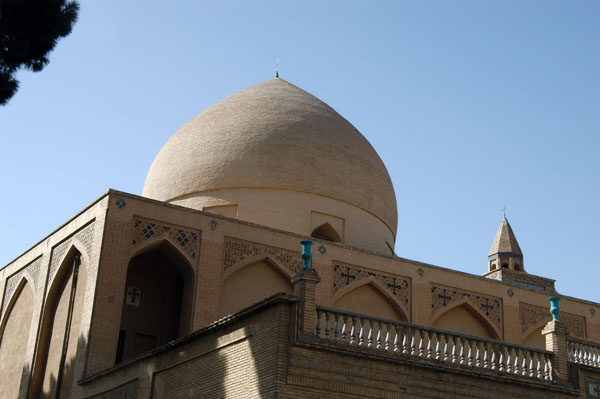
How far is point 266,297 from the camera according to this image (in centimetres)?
1170

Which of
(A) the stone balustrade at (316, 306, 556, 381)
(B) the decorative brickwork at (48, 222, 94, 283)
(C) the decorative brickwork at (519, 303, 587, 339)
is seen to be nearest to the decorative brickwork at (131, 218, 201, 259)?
(B) the decorative brickwork at (48, 222, 94, 283)

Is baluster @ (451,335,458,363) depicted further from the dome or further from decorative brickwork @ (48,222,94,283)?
the dome

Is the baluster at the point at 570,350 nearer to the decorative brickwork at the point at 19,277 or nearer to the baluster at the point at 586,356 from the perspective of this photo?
the baluster at the point at 586,356

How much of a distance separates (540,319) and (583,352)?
6.10 metres

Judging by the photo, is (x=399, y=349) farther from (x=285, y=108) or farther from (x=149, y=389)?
(x=285, y=108)

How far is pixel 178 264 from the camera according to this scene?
536 inches

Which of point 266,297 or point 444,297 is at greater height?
point 444,297

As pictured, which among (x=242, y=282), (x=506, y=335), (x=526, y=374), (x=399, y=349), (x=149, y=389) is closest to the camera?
(x=399, y=349)

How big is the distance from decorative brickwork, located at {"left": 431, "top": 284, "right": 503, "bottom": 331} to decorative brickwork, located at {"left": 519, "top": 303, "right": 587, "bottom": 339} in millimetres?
548

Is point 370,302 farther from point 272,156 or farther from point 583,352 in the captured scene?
point 583,352

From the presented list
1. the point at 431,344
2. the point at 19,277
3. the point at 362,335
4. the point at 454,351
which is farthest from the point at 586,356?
the point at 19,277

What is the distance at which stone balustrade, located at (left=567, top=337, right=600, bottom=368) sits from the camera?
10.0 meters

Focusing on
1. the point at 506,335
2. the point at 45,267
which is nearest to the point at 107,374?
the point at 45,267

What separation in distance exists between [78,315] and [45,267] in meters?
1.81
